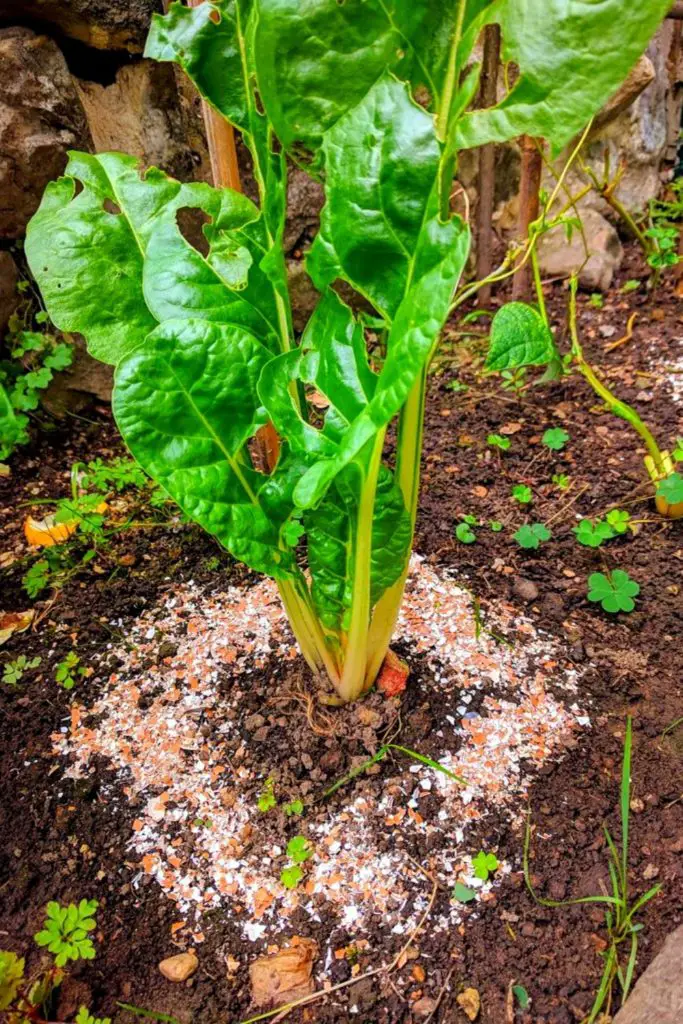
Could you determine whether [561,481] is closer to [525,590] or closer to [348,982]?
[525,590]

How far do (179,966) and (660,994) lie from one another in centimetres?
57

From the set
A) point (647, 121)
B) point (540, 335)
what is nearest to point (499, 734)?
point (540, 335)

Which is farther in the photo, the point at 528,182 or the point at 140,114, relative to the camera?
the point at 528,182

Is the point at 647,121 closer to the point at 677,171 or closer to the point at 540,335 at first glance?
the point at 677,171

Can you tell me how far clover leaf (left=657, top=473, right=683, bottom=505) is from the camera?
1.43 metres

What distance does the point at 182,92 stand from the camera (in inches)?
70.1

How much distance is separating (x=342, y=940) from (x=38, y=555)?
0.99 m

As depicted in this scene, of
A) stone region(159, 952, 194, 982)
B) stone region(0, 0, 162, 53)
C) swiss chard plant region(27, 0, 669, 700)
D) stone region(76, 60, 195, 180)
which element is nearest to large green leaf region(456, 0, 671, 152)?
swiss chard plant region(27, 0, 669, 700)

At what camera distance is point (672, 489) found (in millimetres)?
1442

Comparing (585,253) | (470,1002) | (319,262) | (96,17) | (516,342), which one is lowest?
(470,1002)

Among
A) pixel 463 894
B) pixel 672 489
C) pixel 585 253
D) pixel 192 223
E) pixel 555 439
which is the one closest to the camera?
pixel 463 894

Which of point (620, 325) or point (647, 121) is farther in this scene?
point (647, 121)

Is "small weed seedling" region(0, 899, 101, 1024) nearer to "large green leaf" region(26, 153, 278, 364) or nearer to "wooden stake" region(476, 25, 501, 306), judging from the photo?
"large green leaf" region(26, 153, 278, 364)

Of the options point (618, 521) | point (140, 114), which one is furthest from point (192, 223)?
point (618, 521)
